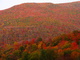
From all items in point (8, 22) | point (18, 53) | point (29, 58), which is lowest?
point (8, 22)

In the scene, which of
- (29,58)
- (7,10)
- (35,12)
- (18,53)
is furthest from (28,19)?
(29,58)

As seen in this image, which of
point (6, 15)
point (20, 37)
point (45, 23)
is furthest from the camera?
point (6, 15)

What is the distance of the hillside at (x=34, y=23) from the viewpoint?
111463 mm

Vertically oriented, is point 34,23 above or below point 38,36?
below

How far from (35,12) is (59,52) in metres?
157

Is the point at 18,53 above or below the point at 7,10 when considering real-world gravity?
above

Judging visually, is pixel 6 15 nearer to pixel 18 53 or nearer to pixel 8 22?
pixel 8 22

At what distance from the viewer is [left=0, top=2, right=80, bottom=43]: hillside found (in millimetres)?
111463

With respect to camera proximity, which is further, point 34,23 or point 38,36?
point 34,23

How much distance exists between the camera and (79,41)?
154 ft

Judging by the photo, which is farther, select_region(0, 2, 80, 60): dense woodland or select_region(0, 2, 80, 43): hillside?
select_region(0, 2, 80, 43): hillside

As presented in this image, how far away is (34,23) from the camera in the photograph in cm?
14788

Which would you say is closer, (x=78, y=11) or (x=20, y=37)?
(x=20, y=37)

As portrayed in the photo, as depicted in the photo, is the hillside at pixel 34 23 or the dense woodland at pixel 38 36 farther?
the hillside at pixel 34 23
